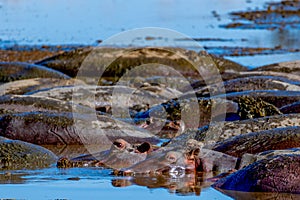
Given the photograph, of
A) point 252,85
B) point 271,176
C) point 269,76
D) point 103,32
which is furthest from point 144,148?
point 103,32

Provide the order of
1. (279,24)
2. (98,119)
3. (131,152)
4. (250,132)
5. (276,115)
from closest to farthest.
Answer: (131,152) → (250,132) → (276,115) → (98,119) → (279,24)

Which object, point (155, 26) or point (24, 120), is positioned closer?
point (24, 120)

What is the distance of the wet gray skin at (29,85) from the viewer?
48.9ft

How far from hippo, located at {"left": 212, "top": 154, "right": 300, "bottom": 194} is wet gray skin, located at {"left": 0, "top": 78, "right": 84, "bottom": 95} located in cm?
804

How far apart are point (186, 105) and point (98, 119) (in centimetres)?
165

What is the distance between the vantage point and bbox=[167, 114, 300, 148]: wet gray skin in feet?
31.2

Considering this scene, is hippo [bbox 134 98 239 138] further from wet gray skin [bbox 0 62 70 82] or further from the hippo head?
wet gray skin [bbox 0 62 70 82]

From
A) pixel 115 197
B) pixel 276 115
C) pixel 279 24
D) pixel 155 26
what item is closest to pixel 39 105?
pixel 276 115

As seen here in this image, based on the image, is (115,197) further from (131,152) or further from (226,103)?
(226,103)

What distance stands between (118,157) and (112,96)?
5.61 metres

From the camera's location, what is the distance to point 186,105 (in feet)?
39.7

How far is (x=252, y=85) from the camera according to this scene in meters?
14.1

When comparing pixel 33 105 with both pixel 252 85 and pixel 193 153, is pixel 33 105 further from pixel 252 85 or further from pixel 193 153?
pixel 193 153

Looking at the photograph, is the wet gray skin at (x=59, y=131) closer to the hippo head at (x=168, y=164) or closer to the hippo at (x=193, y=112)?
the hippo at (x=193, y=112)
